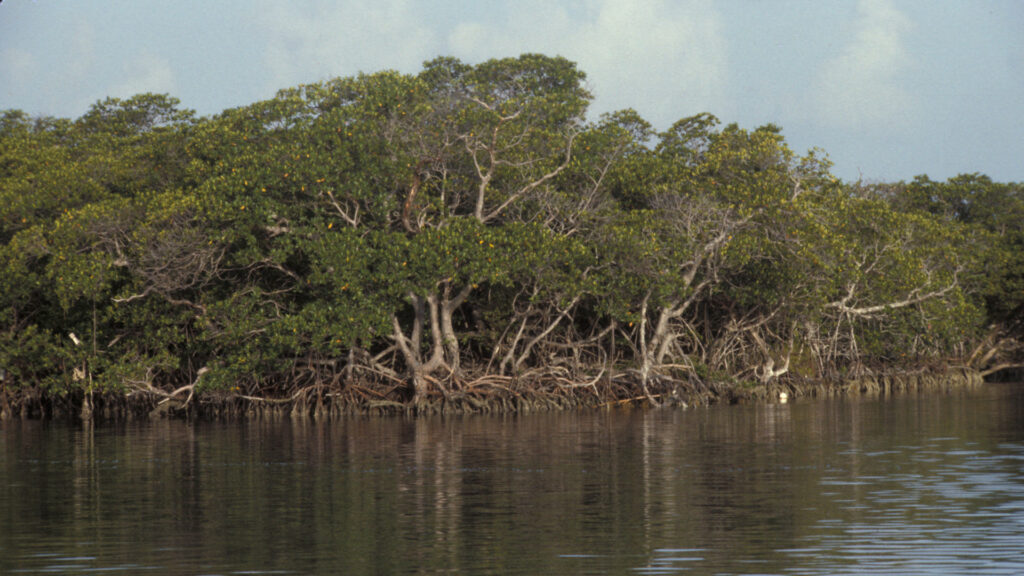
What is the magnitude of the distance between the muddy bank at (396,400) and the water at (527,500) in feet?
10.4

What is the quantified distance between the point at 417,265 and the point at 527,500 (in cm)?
1120

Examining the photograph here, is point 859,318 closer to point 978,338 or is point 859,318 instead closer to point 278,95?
point 978,338

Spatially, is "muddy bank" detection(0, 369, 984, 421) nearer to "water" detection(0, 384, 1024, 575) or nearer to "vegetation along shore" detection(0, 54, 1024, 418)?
"vegetation along shore" detection(0, 54, 1024, 418)

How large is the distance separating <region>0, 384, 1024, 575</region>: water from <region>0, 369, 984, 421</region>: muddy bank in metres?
3.16

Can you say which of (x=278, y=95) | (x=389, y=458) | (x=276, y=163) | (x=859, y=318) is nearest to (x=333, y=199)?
(x=276, y=163)

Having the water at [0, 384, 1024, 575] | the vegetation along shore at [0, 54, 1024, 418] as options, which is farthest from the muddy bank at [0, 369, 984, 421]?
the water at [0, 384, 1024, 575]

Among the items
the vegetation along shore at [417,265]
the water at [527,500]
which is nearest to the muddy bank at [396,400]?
the vegetation along shore at [417,265]

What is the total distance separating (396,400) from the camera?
→ 2531cm

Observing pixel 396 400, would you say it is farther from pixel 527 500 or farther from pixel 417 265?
pixel 527 500

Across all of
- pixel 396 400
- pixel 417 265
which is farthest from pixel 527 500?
pixel 396 400

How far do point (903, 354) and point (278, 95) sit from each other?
57.0 feet

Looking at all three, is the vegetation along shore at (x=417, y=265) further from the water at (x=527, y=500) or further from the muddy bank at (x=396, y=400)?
the water at (x=527, y=500)

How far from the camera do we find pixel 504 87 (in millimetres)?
45062

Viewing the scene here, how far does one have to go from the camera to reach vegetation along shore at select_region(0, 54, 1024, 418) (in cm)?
2353
